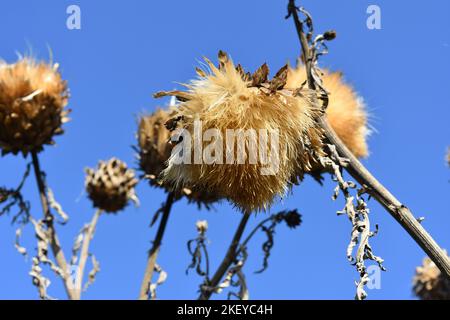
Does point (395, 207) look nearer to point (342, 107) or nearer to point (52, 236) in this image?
point (342, 107)

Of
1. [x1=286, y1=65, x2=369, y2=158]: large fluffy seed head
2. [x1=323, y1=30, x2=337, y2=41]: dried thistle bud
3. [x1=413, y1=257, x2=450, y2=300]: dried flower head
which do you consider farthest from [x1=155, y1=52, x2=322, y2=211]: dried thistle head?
[x1=413, y1=257, x2=450, y2=300]: dried flower head

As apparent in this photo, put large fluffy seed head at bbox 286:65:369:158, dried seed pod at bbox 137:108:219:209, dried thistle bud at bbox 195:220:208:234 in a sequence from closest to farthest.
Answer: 1. large fluffy seed head at bbox 286:65:369:158
2. dried thistle bud at bbox 195:220:208:234
3. dried seed pod at bbox 137:108:219:209

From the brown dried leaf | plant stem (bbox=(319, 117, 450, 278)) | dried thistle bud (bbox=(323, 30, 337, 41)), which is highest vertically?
dried thistle bud (bbox=(323, 30, 337, 41))

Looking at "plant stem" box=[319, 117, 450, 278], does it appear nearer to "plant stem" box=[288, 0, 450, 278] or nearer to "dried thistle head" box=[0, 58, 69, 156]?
"plant stem" box=[288, 0, 450, 278]

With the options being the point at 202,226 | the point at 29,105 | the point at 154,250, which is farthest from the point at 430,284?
the point at 29,105

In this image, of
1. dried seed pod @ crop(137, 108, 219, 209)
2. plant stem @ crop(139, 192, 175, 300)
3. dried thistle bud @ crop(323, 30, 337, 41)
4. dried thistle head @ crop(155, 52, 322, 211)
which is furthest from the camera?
dried seed pod @ crop(137, 108, 219, 209)
